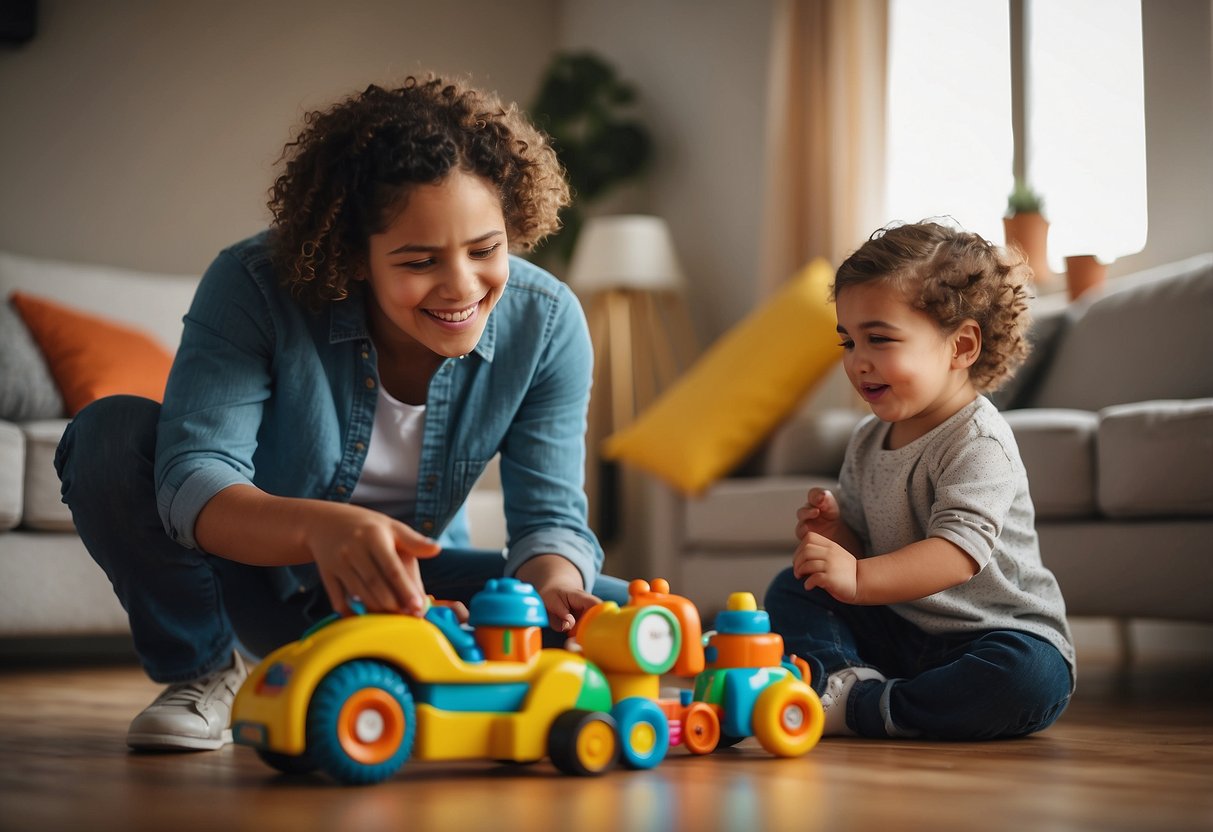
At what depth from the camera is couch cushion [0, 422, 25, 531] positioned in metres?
2.44

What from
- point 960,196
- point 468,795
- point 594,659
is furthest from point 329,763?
point 960,196

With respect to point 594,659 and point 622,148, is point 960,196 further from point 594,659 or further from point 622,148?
point 594,659

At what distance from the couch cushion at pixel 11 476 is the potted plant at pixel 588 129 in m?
2.68

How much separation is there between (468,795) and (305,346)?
1.88 ft

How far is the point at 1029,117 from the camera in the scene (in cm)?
368

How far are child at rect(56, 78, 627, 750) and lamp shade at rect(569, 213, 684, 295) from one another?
113 inches

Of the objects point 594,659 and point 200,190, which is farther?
point 200,190

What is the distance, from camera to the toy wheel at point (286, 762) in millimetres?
1092

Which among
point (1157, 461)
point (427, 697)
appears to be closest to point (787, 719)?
point (427, 697)

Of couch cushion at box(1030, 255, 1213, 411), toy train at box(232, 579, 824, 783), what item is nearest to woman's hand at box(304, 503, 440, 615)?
toy train at box(232, 579, 824, 783)

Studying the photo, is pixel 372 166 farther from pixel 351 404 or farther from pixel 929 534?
pixel 929 534

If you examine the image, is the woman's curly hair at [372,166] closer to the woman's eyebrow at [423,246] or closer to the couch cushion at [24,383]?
the woman's eyebrow at [423,246]

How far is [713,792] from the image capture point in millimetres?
1038

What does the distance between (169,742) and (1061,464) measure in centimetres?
157
